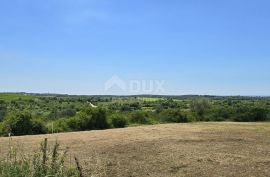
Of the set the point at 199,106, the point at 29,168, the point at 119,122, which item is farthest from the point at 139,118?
the point at 29,168

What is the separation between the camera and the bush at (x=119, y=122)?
2993cm

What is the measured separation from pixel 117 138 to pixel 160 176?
24.5 ft

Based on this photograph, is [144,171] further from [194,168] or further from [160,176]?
[194,168]

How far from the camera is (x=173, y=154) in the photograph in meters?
14.0

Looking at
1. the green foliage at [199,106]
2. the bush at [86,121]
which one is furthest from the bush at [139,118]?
the green foliage at [199,106]

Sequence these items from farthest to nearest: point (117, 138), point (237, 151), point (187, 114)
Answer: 1. point (187, 114)
2. point (117, 138)
3. point (237, 151)

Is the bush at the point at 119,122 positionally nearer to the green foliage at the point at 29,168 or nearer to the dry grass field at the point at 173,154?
the dry grass field at the point at 173,154

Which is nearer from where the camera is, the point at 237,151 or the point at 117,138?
the point at 237,151

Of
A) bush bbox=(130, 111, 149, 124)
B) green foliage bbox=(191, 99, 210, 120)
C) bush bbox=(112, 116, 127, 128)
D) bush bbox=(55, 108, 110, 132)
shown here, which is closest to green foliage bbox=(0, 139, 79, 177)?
bush bbox=(55, 108, 110, 132)

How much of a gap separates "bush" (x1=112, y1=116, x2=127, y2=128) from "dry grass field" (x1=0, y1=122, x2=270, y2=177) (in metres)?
10.8

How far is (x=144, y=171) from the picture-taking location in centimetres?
1153

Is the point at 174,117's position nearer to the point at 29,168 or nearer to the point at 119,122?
the point at 119,122

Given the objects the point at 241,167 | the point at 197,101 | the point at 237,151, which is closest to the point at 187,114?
the point at 197,101

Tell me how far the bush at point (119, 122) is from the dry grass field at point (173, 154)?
1077 cm
